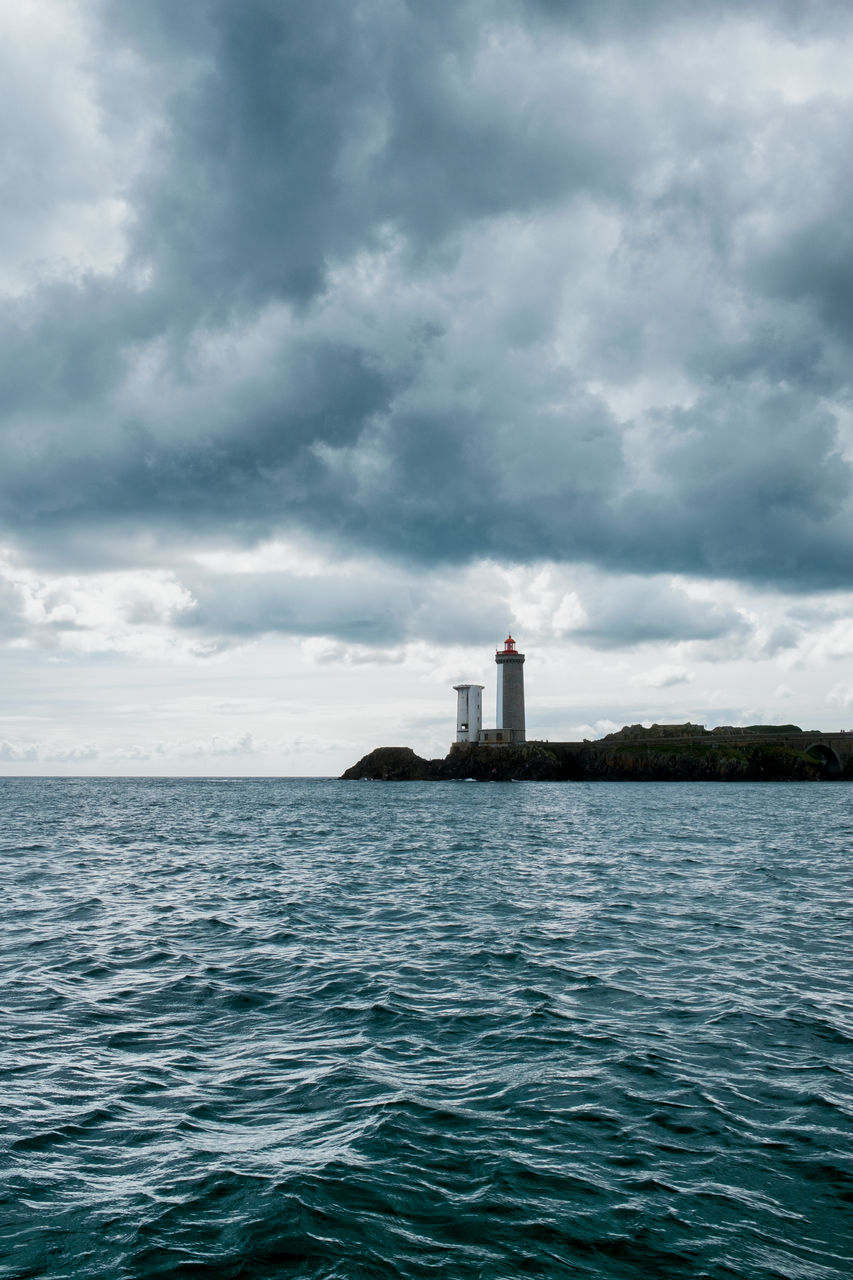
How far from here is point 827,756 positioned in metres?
152

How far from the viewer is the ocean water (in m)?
8.32

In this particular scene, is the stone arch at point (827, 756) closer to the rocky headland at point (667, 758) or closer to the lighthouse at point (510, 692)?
the rocky headland at point (667, 758)

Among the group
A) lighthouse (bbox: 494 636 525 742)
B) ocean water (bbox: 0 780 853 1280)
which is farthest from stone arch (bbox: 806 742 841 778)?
ocean water (bbox: 0 780 853 1280)

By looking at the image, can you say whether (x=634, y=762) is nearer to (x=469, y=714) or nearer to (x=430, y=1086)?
(x=469, y=714)

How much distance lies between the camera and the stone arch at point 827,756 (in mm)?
148500

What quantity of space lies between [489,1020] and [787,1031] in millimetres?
5142

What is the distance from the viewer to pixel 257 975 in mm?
18984

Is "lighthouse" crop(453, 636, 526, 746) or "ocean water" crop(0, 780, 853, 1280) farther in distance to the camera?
"lighthouse" crop(453, 636, 526, 746)

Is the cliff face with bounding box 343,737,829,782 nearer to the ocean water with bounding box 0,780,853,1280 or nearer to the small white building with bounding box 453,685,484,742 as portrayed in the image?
the small white building with bounding box 453,685,484,742

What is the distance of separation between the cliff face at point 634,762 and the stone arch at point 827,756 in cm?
123

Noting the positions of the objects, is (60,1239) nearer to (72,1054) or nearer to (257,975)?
(72,1054)

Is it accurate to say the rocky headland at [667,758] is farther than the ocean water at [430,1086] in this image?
Yes

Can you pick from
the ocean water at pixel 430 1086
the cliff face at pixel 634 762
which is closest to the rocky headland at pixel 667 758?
the cliff face at pixel 634 762

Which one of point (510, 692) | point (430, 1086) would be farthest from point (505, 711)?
point (430, 1086)
